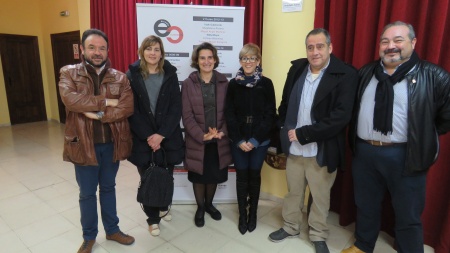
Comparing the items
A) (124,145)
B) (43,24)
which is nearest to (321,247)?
(124,145)

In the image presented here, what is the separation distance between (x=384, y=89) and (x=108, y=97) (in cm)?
181

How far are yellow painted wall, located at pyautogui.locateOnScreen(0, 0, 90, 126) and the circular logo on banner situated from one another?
3634 mm

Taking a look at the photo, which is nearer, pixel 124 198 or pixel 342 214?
pixel 342 214

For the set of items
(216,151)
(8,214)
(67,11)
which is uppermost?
(67,11)

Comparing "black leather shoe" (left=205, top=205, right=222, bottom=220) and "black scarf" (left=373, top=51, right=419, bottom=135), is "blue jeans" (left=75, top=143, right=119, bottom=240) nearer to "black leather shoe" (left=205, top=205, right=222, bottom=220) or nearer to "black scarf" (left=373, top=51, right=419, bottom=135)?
"black leather shoe" (left=205, top=205, right=222, bottom=220)

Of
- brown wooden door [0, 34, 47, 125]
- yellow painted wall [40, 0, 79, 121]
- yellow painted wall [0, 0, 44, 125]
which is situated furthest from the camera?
brown wooden door [0, 34, 47, 125]

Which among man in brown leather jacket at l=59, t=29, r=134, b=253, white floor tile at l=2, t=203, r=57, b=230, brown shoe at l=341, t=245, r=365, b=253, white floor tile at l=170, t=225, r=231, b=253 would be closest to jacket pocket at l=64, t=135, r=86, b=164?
man in brown leather jacket at l=59, t=29, r=134, b=253

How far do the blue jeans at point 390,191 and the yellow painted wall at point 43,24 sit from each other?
563 cm

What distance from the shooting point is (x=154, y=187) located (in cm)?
222

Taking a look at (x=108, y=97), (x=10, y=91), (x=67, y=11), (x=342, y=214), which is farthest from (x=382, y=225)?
(x=10, y=91)

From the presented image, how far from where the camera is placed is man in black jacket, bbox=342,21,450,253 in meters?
1.73

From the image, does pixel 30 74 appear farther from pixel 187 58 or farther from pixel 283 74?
pixel 283 74

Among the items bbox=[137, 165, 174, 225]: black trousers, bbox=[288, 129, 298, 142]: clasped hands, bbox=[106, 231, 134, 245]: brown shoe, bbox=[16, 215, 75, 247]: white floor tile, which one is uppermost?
bbox=[288, 129, 298, 142]: clasped hands

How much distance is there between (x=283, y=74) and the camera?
2.94 metres
